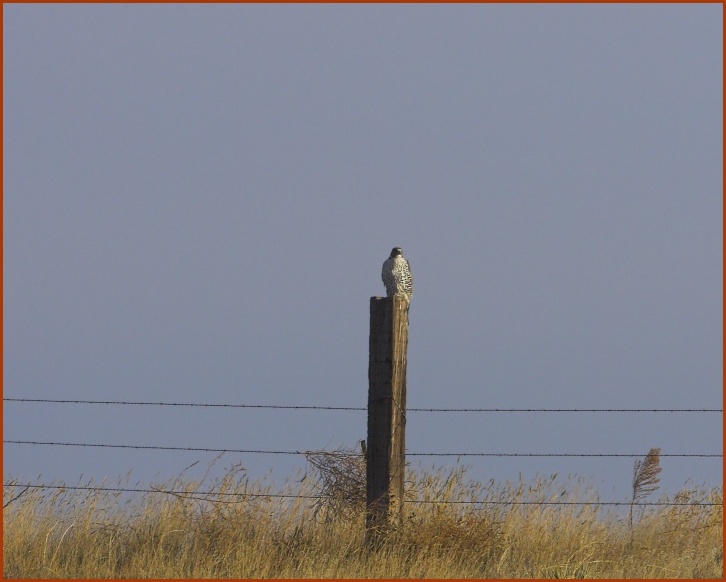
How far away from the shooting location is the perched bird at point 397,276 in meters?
11.0

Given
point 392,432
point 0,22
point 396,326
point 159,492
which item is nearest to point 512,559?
point 392,432

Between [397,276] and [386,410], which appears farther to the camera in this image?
[397,276]

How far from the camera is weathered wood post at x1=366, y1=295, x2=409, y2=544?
8.59 metres

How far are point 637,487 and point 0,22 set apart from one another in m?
7.61

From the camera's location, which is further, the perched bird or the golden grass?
the perched bird

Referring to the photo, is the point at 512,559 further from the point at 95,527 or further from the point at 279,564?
the point at 95,527

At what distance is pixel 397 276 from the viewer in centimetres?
1102

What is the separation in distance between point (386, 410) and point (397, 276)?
2.64 metres

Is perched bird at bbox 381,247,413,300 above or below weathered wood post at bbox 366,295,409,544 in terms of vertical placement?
above

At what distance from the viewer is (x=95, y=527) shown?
8797 millimetres

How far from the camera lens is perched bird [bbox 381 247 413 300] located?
11016 mm

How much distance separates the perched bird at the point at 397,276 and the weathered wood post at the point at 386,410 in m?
2.27

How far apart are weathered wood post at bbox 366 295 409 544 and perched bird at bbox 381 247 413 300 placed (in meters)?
2.27

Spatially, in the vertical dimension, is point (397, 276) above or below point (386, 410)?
above
